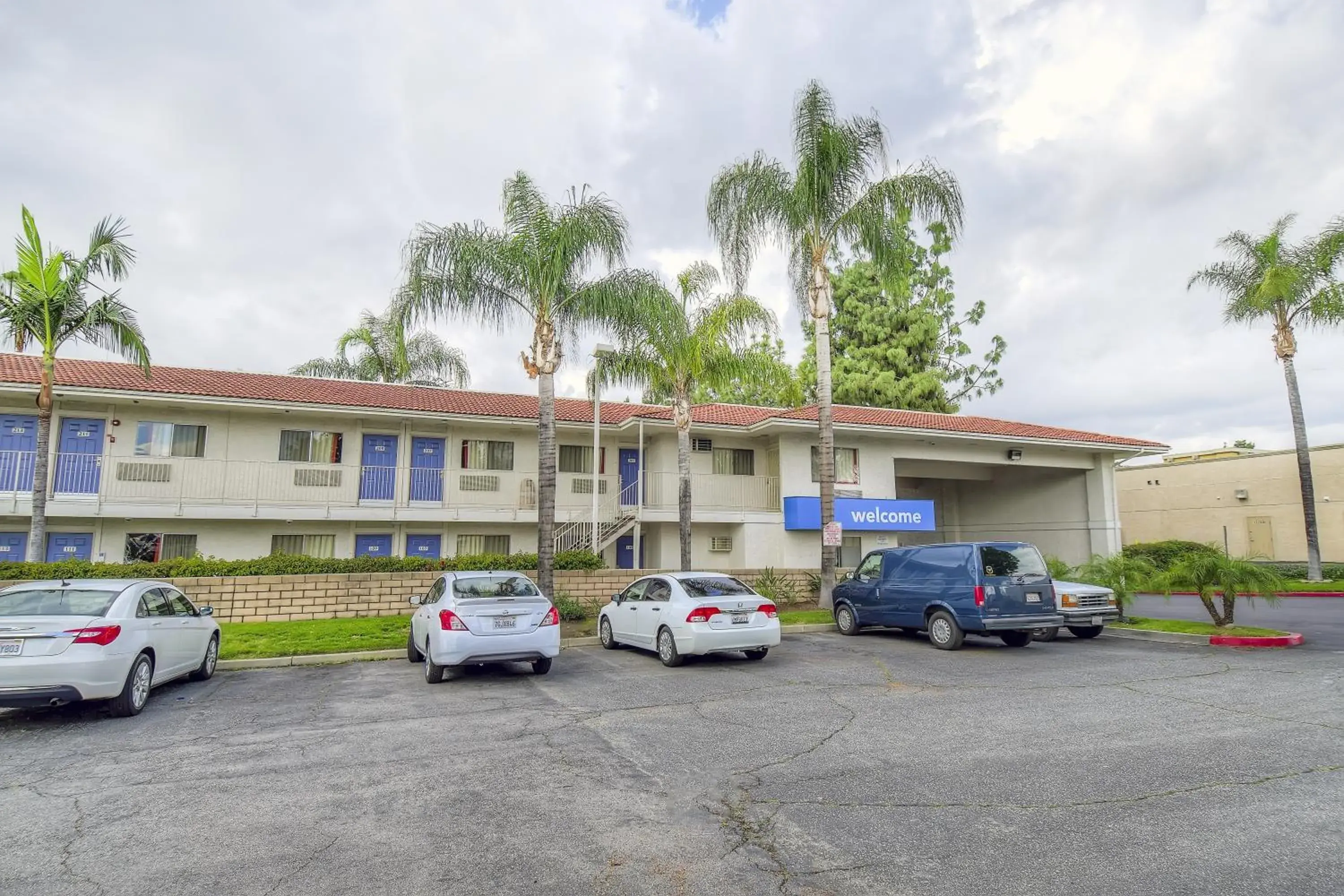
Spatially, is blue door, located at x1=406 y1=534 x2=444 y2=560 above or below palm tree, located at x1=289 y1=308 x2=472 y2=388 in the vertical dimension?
below

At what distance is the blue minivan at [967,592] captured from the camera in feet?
40.6

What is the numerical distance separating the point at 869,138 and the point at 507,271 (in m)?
9.23

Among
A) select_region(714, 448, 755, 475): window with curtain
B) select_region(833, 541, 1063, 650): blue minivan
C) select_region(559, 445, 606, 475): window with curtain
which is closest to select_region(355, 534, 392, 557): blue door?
select_region(559, 445, 606, 475): window with curtain

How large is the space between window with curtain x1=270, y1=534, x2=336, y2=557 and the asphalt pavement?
21.6m

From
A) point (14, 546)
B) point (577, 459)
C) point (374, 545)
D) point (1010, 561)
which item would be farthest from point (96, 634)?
point (577, 459)

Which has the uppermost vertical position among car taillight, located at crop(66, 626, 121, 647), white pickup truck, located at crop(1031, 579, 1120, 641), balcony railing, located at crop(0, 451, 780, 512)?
balcony railing, located at crop(0, 451, 780, 512)

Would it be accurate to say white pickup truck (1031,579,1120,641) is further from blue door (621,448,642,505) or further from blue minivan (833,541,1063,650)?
blue door (621,448,642,505)

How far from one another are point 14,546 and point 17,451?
2.43 metres

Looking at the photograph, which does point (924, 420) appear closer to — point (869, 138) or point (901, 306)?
point (869, 138)

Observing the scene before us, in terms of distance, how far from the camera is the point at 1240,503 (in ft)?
107

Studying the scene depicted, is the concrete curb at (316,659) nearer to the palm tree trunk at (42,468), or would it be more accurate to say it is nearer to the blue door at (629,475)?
the palm tree trunk at (42,468)

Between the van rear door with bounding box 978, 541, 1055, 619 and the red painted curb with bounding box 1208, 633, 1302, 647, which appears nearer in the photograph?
the van rear door with bounding box 978, 541, 1055, 619

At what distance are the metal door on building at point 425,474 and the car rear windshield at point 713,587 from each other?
1144 centimetres

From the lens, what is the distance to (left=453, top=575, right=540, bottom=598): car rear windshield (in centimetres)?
1051
